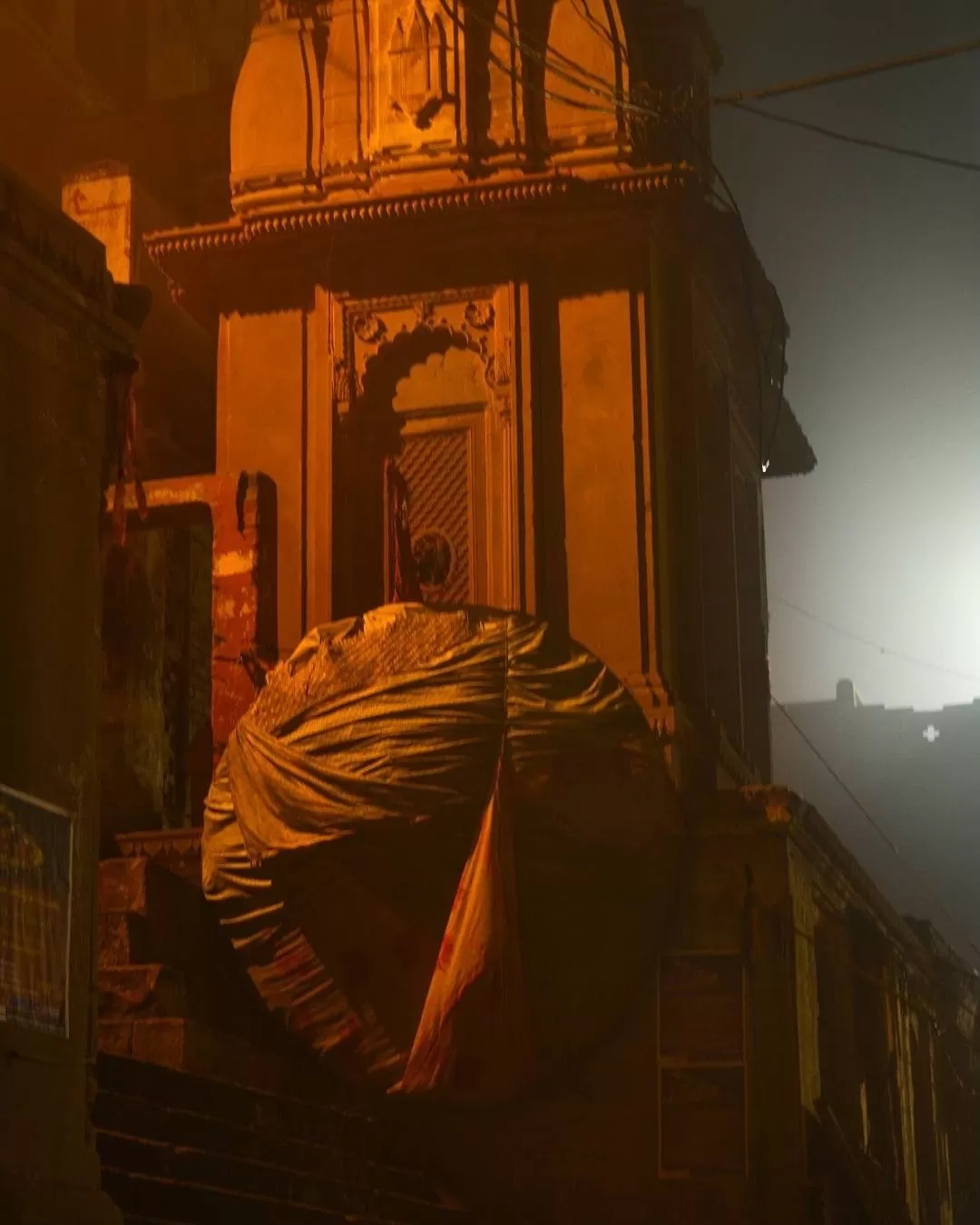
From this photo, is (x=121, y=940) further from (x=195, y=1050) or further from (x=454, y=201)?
(x=454, y=201)

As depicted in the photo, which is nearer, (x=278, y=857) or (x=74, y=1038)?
(x=74, y=1038)

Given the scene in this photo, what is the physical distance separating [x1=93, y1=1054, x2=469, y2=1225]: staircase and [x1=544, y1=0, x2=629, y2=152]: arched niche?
330 inches

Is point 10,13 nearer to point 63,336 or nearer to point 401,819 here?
point 401,819

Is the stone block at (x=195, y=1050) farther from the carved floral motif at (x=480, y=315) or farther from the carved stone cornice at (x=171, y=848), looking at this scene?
the carved floral motif at (x=480, y=315)

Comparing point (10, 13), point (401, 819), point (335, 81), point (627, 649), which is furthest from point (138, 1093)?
point (10, 13)

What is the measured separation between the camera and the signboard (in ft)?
28.6

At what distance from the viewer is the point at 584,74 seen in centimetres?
1772

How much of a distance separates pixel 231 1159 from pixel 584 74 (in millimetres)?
9927

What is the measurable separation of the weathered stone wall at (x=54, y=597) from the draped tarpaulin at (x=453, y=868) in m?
4.63

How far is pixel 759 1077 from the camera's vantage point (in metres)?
14.2

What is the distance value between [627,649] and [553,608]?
0.74m

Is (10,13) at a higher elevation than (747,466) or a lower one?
higher

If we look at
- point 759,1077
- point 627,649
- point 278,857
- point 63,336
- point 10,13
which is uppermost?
point 10,13

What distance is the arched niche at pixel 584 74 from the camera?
1759cm
